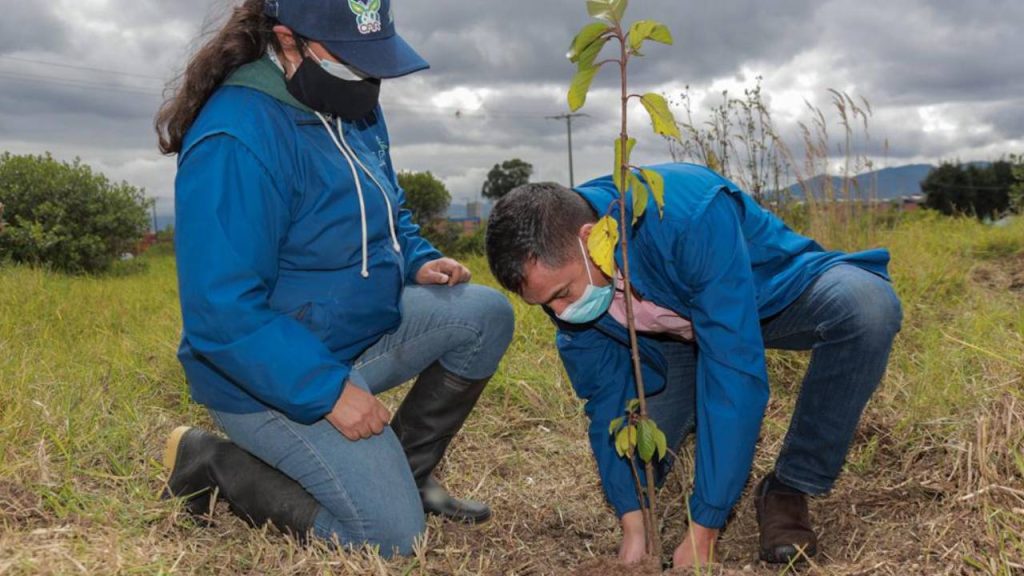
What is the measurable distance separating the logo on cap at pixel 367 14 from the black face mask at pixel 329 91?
130mm

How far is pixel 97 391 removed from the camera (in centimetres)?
361

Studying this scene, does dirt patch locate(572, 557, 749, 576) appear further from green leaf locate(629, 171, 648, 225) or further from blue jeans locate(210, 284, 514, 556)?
green leaf locate(629, 171, 648, 225)

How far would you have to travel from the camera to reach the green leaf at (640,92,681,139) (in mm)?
1776

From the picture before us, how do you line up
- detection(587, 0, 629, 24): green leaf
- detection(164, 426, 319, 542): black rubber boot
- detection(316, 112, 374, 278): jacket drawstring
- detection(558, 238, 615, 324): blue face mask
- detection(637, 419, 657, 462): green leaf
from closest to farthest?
1. detection(587, 0, 629, 24): green leaf
2. detection(637, 419, 657, 462): green leaf
3. detection(558, 238, 615, 324): blue face mask
4. detection(316, 112, 374, 278): jacket drawstring
5. detection(164, 426, 319, 542): black rubber boot

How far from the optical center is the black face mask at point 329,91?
2.21 metres

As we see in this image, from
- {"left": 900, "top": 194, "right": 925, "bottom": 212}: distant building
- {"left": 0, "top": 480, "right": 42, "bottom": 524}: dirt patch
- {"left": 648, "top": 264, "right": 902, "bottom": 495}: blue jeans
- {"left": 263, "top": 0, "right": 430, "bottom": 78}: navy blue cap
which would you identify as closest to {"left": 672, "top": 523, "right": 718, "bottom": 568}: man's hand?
{"left": 648, "top": 264, "right": 902, "bottom": 495}: blue jeans

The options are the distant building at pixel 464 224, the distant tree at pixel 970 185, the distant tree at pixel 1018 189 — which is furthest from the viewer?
the distant tree at pixel 970 185

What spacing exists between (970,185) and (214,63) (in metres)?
42.5

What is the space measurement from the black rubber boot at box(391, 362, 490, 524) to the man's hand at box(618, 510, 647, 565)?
0.54 m

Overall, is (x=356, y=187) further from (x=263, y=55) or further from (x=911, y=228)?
(x=911, y=228)

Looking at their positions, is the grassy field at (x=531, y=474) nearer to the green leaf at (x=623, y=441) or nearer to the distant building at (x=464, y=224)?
the green leaf at (x=623, y=441)

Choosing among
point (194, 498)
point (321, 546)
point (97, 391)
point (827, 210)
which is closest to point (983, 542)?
point (321, 546)

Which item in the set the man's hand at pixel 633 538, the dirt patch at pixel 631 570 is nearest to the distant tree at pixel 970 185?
the man's hand at pixel 633 538

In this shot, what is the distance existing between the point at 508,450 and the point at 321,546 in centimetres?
Result: 118
